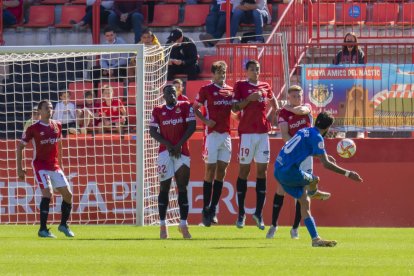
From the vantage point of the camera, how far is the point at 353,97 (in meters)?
20.5

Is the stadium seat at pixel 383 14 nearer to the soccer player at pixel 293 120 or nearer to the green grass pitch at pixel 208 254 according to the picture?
the green grass pitch at pixel 208 254

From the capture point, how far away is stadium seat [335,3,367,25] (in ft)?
80.6

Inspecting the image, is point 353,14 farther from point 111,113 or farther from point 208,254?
point 208,254

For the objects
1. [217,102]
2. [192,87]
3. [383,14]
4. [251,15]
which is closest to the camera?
[217,102]

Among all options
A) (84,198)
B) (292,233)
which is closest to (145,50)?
(84,198)

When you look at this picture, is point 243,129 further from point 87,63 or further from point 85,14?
point 85,14

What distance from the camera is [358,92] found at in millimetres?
20500

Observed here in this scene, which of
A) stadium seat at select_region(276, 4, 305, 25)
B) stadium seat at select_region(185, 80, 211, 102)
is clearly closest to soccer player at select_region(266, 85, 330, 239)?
stadium seat at select_region(185, 80, 211, 102)

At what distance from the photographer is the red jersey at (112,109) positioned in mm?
21422

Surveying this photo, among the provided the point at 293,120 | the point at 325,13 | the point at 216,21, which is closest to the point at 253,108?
the point at 293,120

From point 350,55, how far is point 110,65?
4881 mm

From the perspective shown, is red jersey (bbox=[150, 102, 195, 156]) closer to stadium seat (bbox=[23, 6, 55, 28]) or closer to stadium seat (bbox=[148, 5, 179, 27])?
stadium seat (bbox=[148, 5, 179, 27])

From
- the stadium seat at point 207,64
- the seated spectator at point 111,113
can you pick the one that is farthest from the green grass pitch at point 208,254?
the stadium seat at point 207,64

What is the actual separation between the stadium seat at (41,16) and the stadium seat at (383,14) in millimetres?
7209
